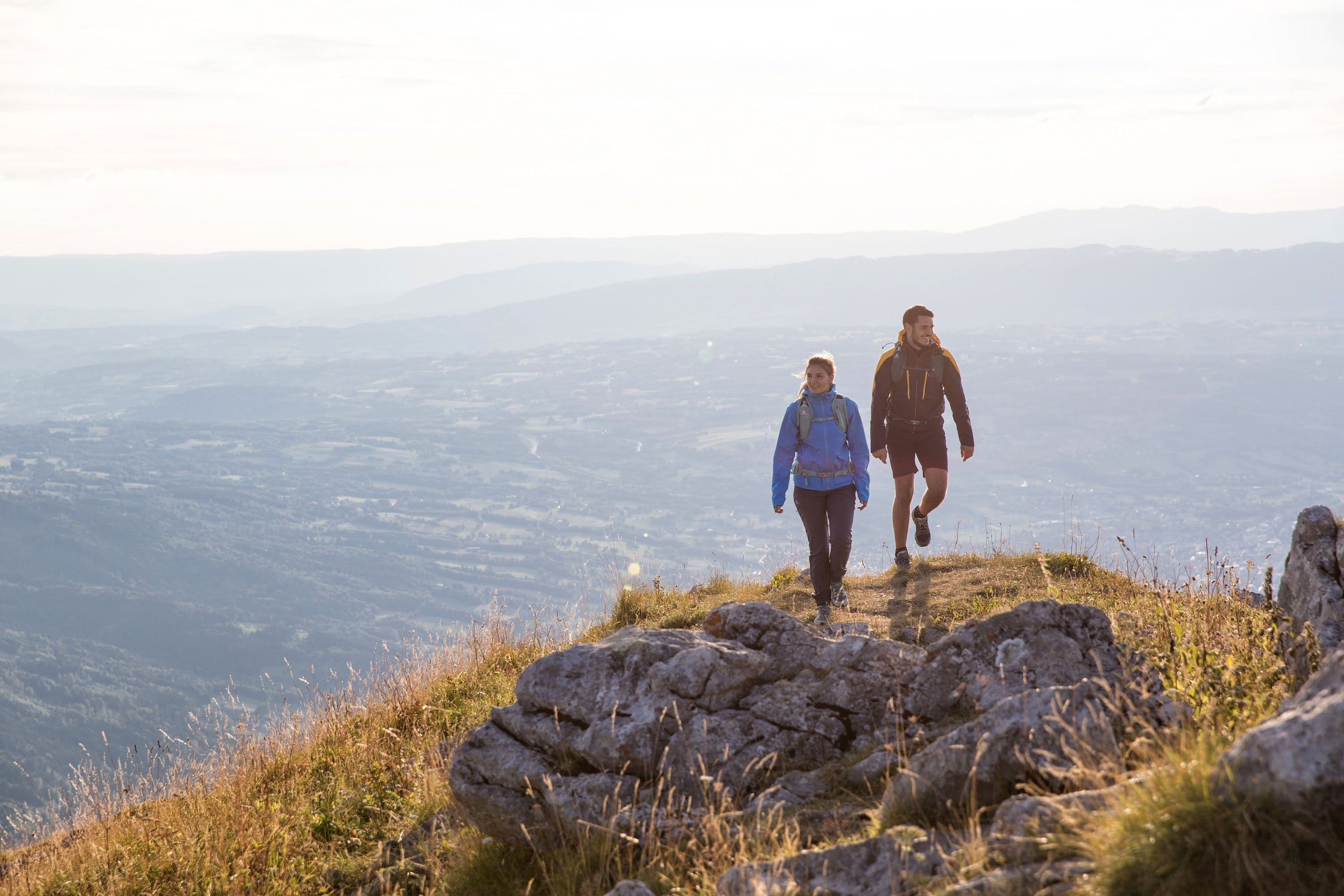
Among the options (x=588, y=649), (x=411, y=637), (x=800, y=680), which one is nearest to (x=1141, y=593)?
(x=800, y=680)

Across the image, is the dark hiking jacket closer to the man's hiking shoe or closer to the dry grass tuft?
the man's hiking shoe

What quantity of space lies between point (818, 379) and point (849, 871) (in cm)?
511

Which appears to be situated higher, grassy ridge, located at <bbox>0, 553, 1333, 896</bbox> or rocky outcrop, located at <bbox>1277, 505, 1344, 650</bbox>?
rocky outcrop, located at <bbox>1277, 505, 1344, 650</bbox>

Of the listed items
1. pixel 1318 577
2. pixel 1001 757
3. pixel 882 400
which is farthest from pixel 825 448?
pixel 1001 757

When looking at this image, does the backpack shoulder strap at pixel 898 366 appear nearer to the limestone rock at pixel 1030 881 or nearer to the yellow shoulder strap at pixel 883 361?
the yellow shoulder strap at pixel 883 361

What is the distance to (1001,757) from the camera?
321 cm

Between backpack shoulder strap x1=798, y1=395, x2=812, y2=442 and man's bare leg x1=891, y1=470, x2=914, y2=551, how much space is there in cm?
174

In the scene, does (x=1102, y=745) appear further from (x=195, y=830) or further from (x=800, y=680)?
(x=195, y=830)

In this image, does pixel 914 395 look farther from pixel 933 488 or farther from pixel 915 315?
pixel 933 488

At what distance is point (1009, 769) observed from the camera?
3.21m

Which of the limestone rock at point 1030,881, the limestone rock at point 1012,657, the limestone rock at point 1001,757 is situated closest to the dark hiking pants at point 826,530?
the limestone rock at point 1012,657

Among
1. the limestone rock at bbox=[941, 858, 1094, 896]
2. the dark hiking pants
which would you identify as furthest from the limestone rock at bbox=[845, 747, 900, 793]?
the dark hiking pants

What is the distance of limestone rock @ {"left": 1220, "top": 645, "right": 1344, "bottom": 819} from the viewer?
2.15 metres

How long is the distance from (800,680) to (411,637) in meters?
6.07
